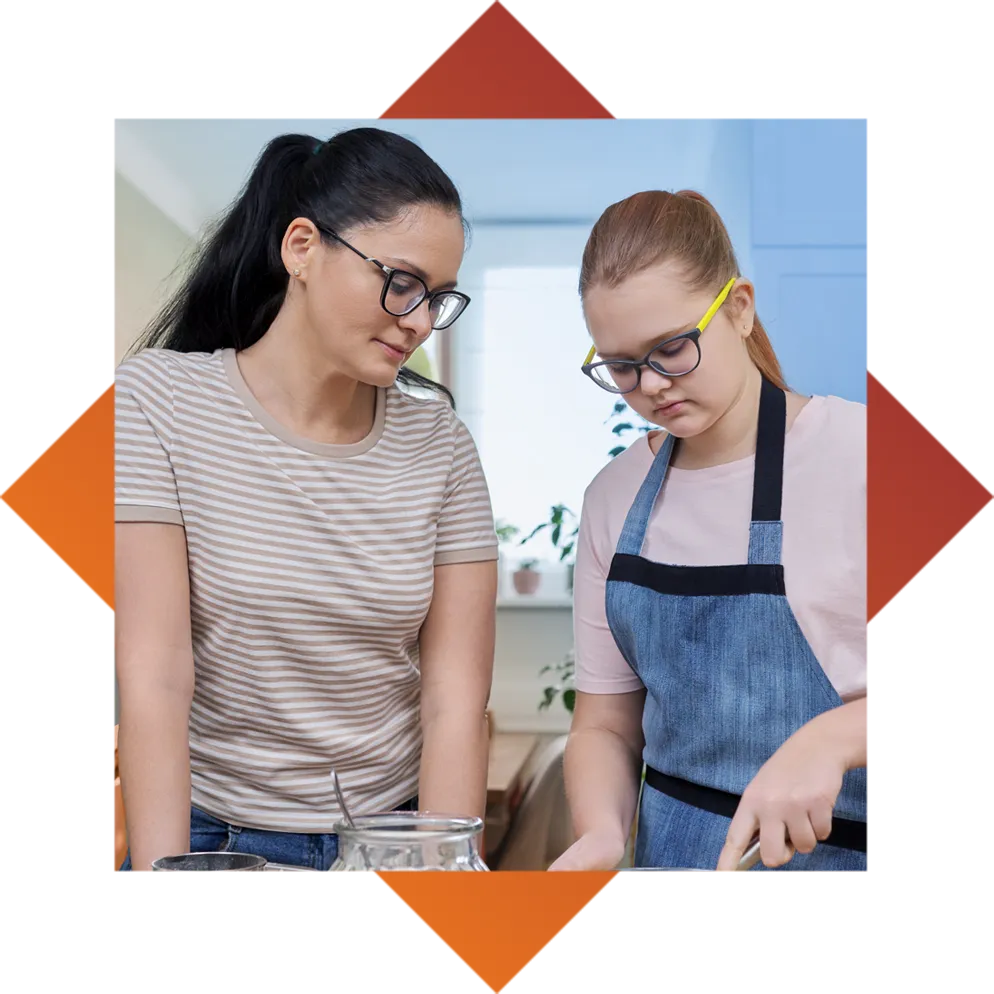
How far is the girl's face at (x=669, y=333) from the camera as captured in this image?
103 centimetres

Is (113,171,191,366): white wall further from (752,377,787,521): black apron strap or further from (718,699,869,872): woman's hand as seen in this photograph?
(718,699,869,872): woman's hand

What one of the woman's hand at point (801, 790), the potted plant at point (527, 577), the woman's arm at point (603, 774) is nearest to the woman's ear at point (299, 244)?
the woman's arm at point (603, 774)

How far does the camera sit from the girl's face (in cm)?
103

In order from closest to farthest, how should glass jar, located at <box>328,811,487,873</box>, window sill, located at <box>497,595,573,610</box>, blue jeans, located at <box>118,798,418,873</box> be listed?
glass jar, located at <box>328,811,487,873</box> < blue jeans, located at <box>118,798,418,873</box> < window sill, located at <box>497,595,573,610</box>

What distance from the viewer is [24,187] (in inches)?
28.2

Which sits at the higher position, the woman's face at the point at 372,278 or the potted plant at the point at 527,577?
the woman's face at the point at 372,278

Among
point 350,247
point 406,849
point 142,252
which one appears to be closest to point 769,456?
point 350,247

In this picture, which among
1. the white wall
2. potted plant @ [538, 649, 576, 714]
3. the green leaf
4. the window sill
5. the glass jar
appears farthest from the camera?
the window sill

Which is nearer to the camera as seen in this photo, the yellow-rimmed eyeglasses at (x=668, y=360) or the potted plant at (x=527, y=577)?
the yellow-rimmed eyeglasses at (x=668, y=360)

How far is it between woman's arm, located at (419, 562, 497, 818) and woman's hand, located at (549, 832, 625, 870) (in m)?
0.16
